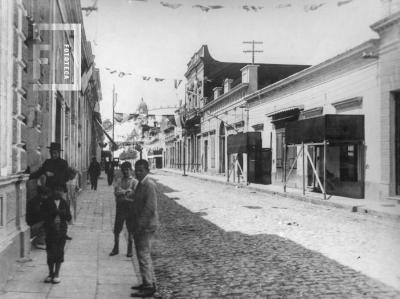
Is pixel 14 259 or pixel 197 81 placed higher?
pixel 197 81

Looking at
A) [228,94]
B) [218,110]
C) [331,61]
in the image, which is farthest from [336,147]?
[218,110]

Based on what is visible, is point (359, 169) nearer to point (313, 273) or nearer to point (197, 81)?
point (313, 273)

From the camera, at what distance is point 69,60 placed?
43.2 feet

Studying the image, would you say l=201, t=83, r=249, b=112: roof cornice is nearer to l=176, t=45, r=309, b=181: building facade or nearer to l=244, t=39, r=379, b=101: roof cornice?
l=176, t=45, r=309, b=181: building facade

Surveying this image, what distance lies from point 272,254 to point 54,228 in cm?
337

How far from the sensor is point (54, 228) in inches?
214

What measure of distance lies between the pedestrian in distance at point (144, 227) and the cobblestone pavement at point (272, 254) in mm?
305

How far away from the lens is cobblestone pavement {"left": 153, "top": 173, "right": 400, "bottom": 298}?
5.40 meters

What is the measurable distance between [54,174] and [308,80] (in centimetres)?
1667

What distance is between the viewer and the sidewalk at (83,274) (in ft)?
16.4

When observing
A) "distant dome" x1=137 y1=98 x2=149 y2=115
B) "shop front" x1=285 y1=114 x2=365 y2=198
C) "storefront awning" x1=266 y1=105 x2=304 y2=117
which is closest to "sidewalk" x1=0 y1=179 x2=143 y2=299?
"shop front" x1=285 y1=114 x2=365 y2=198

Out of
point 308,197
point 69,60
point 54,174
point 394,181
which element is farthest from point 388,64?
point 54,174

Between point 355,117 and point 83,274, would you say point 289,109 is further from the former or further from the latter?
point 83,274

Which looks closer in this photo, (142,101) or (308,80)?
(308,80)
